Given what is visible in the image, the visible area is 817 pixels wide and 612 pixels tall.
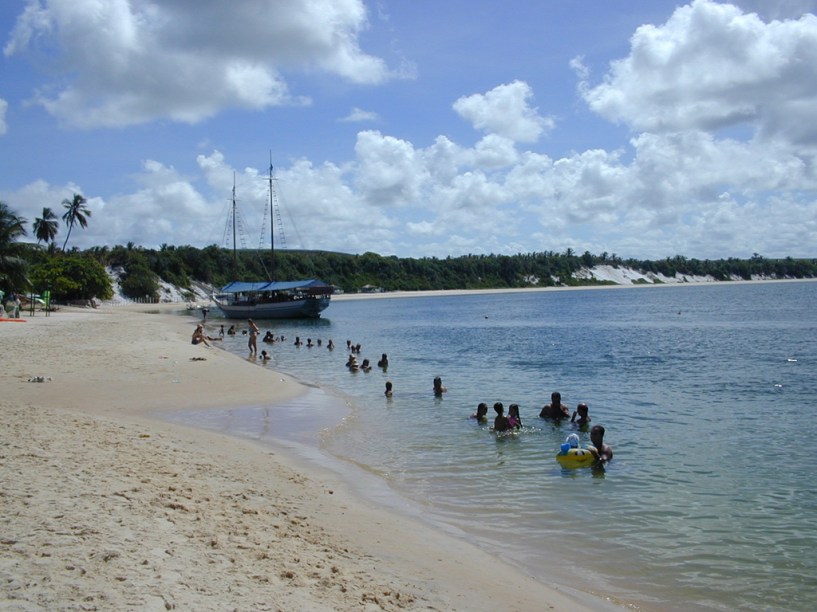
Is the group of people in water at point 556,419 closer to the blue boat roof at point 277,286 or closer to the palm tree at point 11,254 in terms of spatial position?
the palm tree at point 11,254

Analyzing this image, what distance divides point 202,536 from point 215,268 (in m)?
123

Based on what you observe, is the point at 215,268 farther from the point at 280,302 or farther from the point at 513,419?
the point at 513,419

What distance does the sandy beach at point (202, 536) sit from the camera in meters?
4.93

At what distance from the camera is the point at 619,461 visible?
12.1 metres

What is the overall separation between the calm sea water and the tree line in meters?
42.5

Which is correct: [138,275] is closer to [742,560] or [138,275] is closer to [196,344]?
[196,344]

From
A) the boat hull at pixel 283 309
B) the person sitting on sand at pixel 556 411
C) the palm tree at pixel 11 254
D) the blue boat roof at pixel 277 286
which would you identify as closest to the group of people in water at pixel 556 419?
the person sitting on sand at pixel 556 411

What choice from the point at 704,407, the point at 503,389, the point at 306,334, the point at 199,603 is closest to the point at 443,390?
the point at 503,389

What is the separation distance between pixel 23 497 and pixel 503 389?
657 inches

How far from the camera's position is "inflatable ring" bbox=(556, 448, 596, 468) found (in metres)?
11.4

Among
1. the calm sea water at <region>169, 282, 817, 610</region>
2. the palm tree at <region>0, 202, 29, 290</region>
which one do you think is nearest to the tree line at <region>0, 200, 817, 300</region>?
the palm tree at <region>0, 202, 29, 290</region>

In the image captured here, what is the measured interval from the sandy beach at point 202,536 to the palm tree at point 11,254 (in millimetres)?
43229

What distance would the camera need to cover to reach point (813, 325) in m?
46.4

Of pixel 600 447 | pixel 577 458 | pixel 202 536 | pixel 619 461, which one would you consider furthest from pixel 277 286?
pixel 202 536
